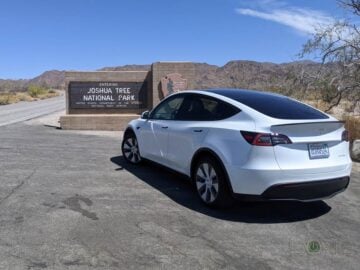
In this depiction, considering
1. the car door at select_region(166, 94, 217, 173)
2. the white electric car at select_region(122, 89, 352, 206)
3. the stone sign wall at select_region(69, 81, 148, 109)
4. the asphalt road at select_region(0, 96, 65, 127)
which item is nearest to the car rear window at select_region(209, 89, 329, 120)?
the white electric car at select_region(122, 89, 352, 206)

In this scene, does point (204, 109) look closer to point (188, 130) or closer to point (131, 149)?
point (188, 130)

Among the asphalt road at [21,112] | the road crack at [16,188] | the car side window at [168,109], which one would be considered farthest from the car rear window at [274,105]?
the asphalt road at [21,112]

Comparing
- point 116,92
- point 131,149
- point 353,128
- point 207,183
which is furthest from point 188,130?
point 116,92

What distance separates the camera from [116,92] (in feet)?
58.9

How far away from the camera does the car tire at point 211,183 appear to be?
6.48 m

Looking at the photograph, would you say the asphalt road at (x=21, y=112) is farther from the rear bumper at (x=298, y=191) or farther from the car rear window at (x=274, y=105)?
the rear bumper at (x=298, y=191)

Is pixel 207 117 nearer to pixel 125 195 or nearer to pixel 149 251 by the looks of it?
pixel 125 195

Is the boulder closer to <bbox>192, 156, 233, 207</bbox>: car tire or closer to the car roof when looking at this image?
the car roof

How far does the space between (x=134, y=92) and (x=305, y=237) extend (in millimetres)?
12912

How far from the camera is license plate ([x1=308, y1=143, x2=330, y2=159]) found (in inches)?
244

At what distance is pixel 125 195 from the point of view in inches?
292

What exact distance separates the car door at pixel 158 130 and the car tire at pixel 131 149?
1.30 feet

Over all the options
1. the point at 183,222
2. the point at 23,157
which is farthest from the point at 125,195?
the point at 23,157

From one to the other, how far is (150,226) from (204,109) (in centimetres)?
213
